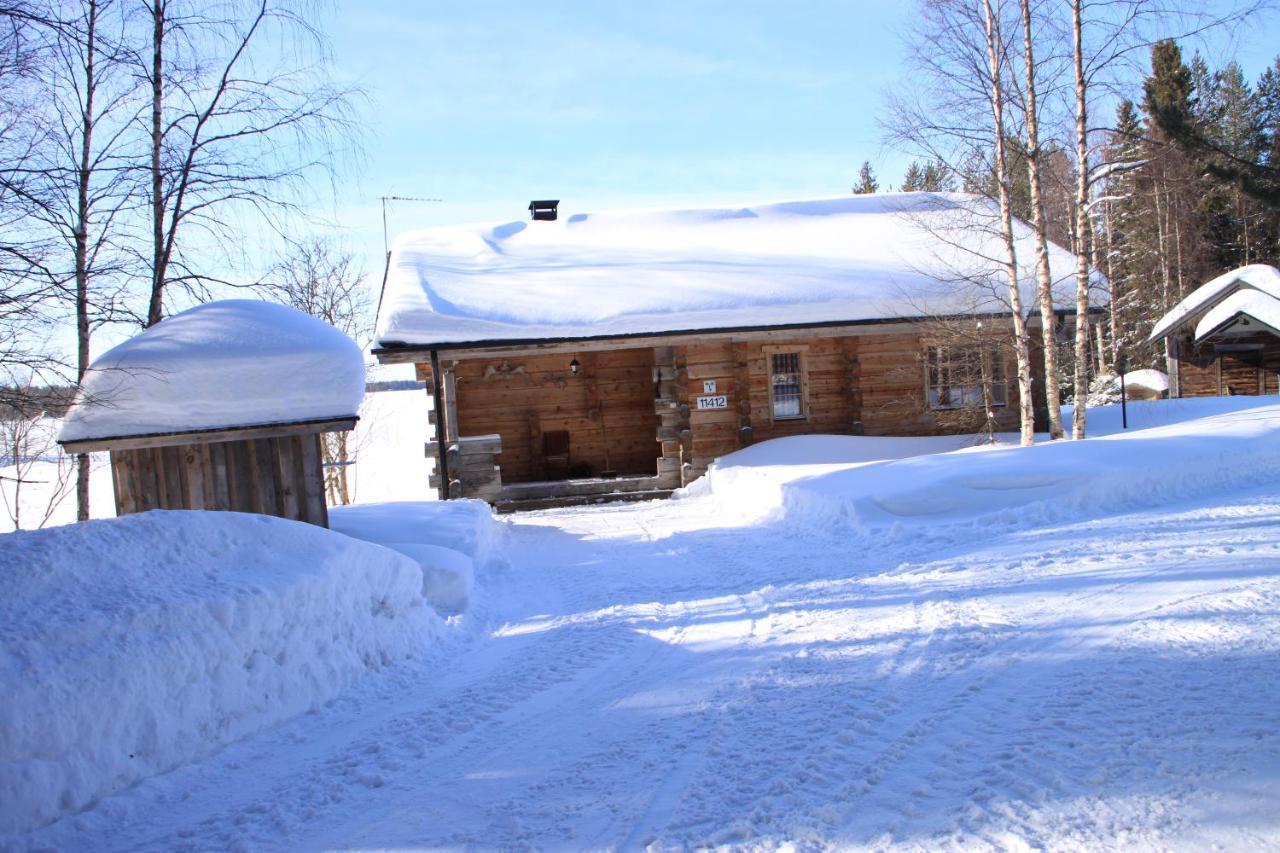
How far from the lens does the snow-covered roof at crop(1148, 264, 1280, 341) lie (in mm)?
23484

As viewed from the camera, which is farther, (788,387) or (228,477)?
(788,387)

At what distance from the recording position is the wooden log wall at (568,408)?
746 inches

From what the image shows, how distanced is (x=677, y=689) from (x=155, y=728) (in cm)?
Answer: 273

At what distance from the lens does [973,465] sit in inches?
427

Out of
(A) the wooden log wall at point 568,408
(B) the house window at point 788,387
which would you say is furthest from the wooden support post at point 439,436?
(B) the house window at point 788,387

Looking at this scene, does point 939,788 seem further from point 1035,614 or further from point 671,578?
point 671,578

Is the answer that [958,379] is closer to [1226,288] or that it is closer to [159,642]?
[1226,288]

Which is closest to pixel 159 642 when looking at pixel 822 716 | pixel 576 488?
pixel 822 716

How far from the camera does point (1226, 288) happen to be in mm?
23938

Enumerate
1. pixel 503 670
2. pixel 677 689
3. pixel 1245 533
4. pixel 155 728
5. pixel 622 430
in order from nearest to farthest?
pixel 155 728 < pixel 677 689 < pixel 503 670 < pixel 1245 533 < pixel 622 430

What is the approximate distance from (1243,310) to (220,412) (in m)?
25.9

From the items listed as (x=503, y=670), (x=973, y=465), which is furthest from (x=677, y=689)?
(x=973, y=465)

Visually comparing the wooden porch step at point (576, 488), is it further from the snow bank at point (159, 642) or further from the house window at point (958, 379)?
the snow bank at point (159, 642)

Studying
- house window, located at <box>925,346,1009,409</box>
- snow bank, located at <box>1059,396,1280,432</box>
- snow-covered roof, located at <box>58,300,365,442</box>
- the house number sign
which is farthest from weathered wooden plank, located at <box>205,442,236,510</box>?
snow bank, located at <box>1059,396,1280,432</box>
